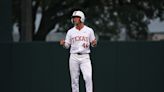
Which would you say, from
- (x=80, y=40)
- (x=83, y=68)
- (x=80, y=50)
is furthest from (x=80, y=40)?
(x=83, y=68)

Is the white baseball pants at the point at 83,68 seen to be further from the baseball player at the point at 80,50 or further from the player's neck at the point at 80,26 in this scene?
the player's neck at the point at 80,26

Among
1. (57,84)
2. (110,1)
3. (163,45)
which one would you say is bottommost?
(57,84)

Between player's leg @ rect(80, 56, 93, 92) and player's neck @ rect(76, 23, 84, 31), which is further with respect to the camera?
player's neck @ rect(76, 23, 84, 31)

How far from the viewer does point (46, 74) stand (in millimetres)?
12016

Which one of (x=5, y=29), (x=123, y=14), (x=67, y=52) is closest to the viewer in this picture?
(x=67, y=52)

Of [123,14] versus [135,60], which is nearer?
[135,60]

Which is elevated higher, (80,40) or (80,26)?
(80,26)

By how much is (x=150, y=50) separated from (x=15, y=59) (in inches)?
116

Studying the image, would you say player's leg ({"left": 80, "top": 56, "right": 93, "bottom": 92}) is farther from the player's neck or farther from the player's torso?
the player's neck

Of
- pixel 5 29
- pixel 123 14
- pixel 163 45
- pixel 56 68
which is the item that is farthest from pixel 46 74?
pixel 123 14

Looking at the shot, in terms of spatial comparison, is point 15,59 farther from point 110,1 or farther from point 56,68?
point 110,1

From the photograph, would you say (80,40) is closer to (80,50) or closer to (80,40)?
(80,40)

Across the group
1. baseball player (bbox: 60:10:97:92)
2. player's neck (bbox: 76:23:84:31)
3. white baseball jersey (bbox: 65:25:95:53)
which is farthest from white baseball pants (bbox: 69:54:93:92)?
player's neck (bbox: 76:23:84:31)

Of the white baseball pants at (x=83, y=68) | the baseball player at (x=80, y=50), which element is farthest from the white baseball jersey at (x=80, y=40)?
the white baseball pants at (x=83, y=68)
